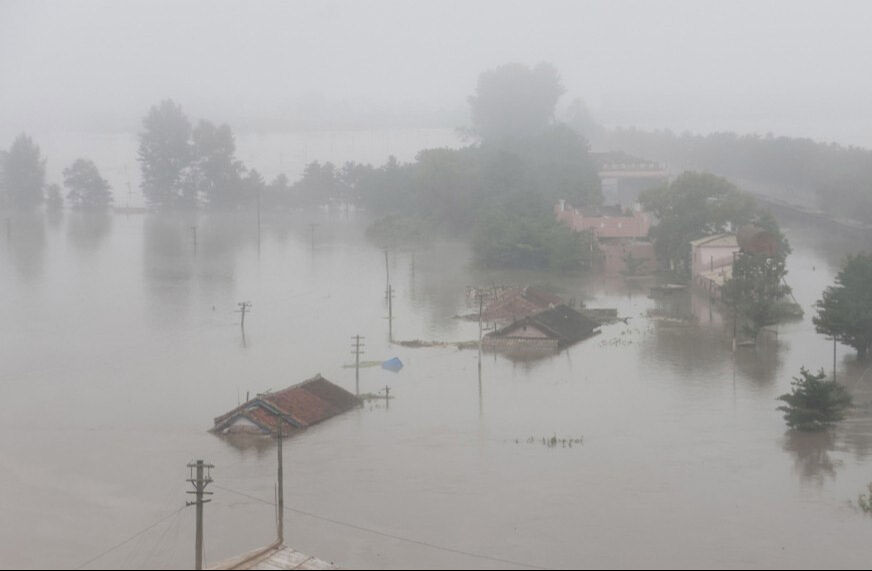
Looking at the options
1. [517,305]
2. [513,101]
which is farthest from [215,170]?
[517,305]

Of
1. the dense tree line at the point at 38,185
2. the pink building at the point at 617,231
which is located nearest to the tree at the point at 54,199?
the dense tree line at the point at 38,185

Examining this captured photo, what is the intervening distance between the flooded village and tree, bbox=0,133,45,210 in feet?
38.9

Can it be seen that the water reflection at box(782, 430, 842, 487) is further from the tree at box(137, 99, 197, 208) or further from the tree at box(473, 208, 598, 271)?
the tree at box(137, 99, 197, 208)

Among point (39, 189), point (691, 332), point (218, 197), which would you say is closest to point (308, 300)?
point (691, 332)

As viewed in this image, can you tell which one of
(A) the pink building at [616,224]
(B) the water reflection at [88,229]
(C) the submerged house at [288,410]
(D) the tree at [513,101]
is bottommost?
(C) the submerged house at [288,410]

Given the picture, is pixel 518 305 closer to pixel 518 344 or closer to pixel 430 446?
pixel 518 344

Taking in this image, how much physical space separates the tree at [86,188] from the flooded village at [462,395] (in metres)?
10.3

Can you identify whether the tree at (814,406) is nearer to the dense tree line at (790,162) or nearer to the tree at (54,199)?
the dense tree line at (790,162)

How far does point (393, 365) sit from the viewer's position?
10.2 meters

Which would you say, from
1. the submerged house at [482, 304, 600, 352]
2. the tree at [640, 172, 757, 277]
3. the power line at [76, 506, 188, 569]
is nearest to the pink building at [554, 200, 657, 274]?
the tree at [640, 172, 757, 277]

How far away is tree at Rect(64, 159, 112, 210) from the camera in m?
32.8

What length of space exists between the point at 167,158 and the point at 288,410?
25688mm

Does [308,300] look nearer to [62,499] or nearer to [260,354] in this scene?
[260,354]

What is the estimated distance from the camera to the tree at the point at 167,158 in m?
32.7
